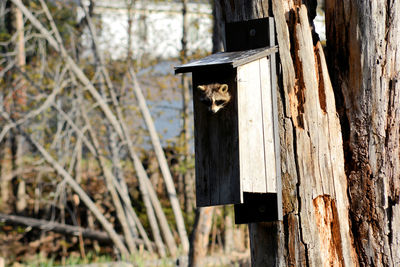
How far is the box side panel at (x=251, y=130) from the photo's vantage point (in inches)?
102

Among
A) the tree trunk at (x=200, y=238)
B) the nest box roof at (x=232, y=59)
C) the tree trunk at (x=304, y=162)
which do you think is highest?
the nest box roof at (x=232, y=59)

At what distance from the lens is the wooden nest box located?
2570mm

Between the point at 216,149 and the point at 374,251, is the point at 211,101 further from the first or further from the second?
the point at 374,251

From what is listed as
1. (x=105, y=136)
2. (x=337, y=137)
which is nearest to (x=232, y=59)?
(x=337, y=137)

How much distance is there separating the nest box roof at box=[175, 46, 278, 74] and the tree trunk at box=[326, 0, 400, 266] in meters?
0.44

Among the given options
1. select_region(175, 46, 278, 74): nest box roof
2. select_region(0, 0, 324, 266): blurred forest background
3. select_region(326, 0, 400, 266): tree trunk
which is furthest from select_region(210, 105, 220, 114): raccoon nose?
select_region(0, 0, 324, 266): blurred forest background

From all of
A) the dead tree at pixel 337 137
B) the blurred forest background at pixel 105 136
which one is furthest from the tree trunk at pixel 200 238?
the dead tree at pixel 337 137

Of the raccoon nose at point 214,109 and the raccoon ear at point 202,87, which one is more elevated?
the raccoon ear at point 202,87

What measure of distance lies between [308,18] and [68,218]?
967 centimetres

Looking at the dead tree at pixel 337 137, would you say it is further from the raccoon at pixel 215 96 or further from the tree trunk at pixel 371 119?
the raccoon at pixel 215 96

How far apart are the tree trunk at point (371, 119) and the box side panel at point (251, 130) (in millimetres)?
479

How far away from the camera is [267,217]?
2.71m

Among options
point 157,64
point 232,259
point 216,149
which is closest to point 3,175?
point 157,64

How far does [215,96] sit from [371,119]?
796 millimetres
